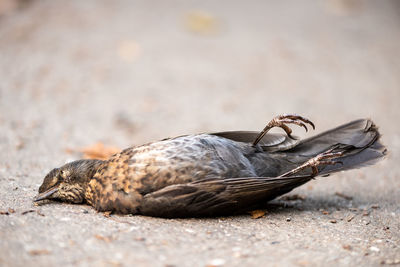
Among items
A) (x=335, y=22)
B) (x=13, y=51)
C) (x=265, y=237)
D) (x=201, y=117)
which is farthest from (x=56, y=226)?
(x=335, y=22)

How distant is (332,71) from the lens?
309 inches

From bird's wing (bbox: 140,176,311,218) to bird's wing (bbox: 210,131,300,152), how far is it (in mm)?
432

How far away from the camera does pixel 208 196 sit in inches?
119

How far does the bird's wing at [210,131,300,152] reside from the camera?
3557 millimetres

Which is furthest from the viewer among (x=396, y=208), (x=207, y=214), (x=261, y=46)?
(x=261, y=46)

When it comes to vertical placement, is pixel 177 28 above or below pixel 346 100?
above

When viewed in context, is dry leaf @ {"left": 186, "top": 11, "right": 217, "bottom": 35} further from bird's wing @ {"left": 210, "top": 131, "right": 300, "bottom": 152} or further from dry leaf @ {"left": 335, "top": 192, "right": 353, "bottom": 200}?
bird's wing @ {"left": 210, "top": 131, "right": 300, "bottom": 152}

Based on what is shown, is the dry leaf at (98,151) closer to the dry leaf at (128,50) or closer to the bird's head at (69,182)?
the bird's head at (69,182)

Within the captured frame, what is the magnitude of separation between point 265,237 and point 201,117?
3.65m

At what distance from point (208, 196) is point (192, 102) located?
3924 mm

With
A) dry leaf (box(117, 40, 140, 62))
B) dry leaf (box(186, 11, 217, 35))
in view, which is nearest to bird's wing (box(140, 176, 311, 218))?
dry leaf (box(117, 40, 140, 62))

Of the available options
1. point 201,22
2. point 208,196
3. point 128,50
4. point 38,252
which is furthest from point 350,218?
point 201,22

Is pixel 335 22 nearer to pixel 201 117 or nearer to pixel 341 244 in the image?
pixel 201 117

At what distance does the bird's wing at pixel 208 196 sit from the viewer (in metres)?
2.99
